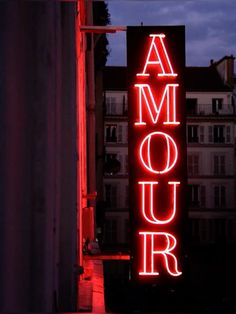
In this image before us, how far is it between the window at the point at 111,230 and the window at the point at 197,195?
640cm

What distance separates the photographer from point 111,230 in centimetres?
4666

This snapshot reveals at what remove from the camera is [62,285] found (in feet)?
13.4

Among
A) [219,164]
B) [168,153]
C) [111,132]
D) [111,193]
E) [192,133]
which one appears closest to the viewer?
[168,153]

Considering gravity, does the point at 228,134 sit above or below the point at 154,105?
above

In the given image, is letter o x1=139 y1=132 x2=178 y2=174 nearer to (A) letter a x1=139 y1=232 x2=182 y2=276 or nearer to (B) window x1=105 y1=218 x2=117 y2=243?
(A) letter a x1=139 y1=232 x2=182 y2=276

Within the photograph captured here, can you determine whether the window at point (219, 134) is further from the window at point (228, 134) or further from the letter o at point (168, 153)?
the letter o at point (168, 153)

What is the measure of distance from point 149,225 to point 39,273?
282 centimetres

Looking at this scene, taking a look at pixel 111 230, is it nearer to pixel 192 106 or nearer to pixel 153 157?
pixel 192 106

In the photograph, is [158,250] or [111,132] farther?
[111,132]

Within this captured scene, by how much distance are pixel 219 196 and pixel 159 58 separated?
43729 millimetres

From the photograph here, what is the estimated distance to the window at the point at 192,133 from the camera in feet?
159

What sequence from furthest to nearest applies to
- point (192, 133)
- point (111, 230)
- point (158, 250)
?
point (192, 133), point (111, 230), point (158, 250)

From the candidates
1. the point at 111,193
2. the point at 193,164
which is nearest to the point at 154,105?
the point at 111,193

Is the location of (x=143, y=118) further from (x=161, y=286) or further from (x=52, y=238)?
(x=52, y=238)
